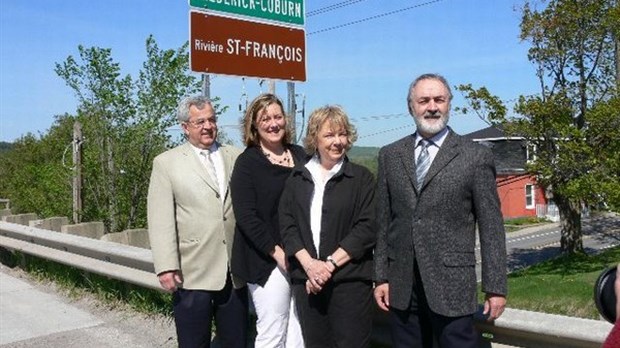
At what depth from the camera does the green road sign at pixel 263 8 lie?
484 cm

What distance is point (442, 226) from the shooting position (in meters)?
3.10

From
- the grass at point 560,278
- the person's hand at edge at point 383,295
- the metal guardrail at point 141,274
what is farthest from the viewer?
the grass at point 560,278

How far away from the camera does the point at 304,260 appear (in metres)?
3.48

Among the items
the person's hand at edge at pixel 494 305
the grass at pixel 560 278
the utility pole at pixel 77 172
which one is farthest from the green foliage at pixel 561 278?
the person's hand at edge at pixel 494 305

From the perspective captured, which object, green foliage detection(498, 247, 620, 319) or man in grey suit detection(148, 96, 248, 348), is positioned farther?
green foliage detection(498, 247, 620, 319)

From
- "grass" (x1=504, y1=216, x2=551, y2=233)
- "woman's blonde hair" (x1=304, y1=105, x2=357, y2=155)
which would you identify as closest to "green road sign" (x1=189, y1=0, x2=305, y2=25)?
"woman's blonde hair" (x1=304, y1=105, x2=357, y2=155)

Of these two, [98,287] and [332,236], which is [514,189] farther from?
[332,236]

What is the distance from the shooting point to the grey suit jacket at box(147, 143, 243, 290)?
4020mm

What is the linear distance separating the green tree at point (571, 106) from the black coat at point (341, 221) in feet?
81.2

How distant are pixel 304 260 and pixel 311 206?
257 mm

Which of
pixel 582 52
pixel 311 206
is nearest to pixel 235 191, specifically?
Answer: pixel 311 206

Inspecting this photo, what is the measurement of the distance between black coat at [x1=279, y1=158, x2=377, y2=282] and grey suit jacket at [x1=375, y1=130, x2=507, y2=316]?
32cm

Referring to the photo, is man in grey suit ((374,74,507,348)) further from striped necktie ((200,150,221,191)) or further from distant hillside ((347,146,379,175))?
striped necktie ((200,150,221,191))

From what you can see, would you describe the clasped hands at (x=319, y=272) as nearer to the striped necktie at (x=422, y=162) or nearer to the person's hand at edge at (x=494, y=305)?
the striped necktie at (x=422, y=162)
